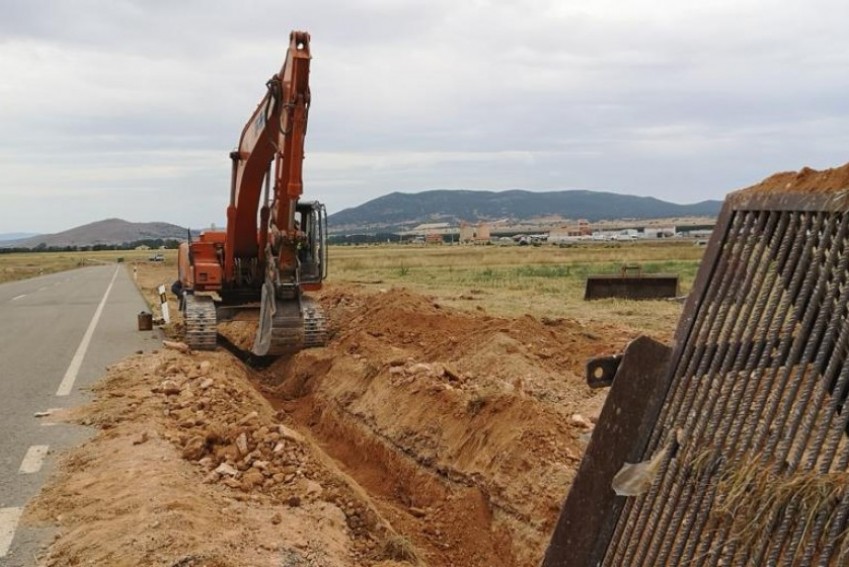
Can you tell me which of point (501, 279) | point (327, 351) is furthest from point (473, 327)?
point (501, 279)

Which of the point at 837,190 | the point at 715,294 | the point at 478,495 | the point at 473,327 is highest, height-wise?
the point at 837,190

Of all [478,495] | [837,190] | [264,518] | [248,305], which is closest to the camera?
[837,190]

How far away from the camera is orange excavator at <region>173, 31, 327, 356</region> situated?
11.9 meters

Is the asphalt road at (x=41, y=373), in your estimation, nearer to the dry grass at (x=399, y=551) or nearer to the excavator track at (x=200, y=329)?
the excavator track at (x=200, y=329)

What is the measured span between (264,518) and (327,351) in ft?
23.5

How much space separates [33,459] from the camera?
7.40 m

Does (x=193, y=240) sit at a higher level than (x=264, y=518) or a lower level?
higher

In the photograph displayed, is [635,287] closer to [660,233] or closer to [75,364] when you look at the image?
[75,364]

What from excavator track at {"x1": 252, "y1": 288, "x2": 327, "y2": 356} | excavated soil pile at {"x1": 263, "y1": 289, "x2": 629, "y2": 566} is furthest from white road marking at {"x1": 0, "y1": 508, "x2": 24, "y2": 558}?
excavator track at {"x1": 252, "y1": 288, "x2": 327, "y2": 356}

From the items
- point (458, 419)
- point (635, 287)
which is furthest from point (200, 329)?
point (635, 287)

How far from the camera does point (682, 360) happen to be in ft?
10.4

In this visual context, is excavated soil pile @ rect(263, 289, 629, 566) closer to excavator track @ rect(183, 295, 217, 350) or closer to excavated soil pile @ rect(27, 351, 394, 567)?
excavated soil pile @ rect(27, 351, 394, 567)

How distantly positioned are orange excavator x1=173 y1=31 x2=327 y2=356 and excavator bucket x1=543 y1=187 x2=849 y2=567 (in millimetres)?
9310

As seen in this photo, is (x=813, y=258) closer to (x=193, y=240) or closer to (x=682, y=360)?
(x=682, y=360)
